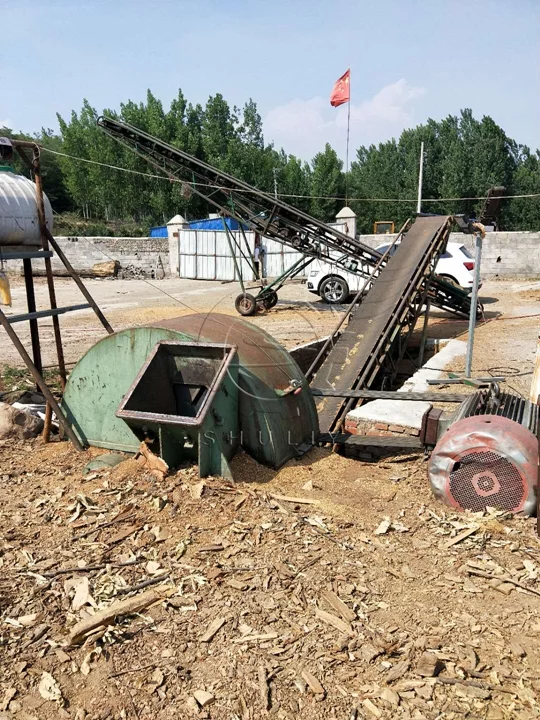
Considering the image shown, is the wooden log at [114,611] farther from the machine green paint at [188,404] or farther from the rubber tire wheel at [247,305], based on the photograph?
the rubber tire wheel at [247,305]

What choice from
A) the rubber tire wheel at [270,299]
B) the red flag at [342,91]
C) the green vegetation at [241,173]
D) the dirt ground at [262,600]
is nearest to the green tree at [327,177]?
the green vegetation at [241,173]

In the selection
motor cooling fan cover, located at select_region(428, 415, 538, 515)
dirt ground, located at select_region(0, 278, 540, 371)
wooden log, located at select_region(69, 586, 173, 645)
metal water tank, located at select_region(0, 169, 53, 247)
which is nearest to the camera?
wooden log, located at select_region(69, 586, 173, 645)

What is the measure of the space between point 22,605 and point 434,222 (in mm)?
10759

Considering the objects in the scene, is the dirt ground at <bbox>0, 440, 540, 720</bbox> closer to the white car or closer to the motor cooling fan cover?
the motor cooling fan cover

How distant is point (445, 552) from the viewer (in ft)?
11.1

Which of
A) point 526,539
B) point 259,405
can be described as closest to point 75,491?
point 259,405

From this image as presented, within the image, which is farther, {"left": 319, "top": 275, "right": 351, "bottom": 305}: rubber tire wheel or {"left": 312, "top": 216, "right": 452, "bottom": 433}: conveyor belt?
{"left": 319, "top": 275, "right": 351, "bottom": 305}: rubber tire wheel

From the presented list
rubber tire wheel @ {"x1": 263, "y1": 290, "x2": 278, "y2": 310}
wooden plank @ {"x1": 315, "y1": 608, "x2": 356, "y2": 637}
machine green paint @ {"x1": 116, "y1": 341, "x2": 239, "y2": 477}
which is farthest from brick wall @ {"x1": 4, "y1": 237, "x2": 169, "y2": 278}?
wooden plank @ {"x1": 315, "y1": 608, "x2": 356, "y2": 637}

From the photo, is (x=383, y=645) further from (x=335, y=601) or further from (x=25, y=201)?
(x=25, y=201)

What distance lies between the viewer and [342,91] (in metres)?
23.8

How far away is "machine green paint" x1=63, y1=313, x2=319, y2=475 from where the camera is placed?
4305 millimetres

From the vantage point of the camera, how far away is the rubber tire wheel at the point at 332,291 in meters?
16.7

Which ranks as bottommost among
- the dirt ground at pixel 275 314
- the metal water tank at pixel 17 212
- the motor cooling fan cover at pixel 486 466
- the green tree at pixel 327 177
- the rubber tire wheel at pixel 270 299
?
the dirt ground at pixel 275 314

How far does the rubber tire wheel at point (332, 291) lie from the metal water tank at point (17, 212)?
1129 centimetres
